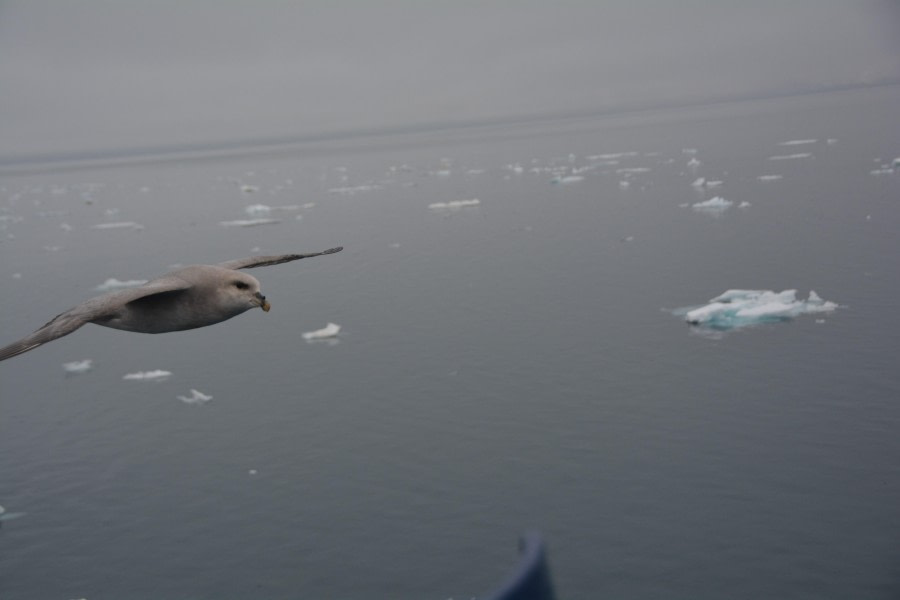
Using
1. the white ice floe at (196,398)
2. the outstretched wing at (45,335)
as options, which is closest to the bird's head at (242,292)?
the outstretched wing at (45,335)

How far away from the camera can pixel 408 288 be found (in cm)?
4534

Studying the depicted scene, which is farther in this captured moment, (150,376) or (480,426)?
(150,376)

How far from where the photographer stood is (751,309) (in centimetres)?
3512

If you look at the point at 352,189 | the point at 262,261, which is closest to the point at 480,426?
the point at 262,261

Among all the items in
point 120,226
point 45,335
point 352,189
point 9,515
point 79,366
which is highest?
point 45,335

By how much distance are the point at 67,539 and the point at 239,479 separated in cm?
512

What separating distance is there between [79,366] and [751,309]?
91.9ft

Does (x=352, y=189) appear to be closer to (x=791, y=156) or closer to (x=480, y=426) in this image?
(x=791, y=156)

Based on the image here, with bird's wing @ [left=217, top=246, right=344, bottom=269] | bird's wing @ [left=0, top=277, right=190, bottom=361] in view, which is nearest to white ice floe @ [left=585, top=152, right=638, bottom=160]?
bird's wing @ [left=217, top=246, right=344, bottom=269]

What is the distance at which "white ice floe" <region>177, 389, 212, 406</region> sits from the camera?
1308 inches

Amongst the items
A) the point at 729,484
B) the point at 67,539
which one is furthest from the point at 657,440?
the point at 67,539

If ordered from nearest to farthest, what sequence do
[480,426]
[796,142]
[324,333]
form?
[480,426]
[324,333]
[796,142]

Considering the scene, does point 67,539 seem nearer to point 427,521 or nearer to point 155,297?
point 427,521

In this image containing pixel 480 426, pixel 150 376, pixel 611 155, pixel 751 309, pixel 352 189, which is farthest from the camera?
pixel 611 155
